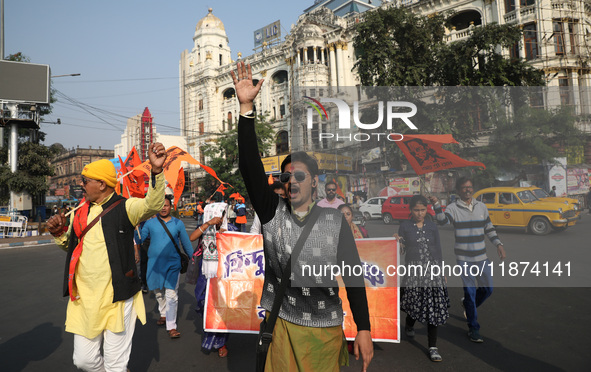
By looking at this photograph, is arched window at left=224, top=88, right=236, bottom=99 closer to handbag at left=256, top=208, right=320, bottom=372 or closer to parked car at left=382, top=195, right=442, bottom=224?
parked car at left=382, top=195, right=442, bottom=224

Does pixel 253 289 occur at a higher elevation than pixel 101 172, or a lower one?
lower

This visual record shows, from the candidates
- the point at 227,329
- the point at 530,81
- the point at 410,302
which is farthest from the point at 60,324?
the point at 530,81

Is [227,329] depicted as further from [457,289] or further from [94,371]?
[457,289]

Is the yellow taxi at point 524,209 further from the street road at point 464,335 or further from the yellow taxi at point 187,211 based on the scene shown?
the yellow taxi at point 187,211

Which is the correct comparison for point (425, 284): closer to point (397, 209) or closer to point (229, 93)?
point (397, 209)

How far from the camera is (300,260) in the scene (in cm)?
195

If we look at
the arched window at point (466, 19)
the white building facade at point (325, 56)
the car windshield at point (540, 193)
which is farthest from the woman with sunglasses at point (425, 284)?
the arched window at point (466, 19)

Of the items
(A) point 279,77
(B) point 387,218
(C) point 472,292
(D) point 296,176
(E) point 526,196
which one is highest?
(A) point 279,77

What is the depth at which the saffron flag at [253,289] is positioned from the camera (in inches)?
156

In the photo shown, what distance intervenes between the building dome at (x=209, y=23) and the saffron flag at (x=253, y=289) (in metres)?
45.8

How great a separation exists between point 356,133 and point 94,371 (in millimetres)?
2611

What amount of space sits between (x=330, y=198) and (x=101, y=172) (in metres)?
1.92

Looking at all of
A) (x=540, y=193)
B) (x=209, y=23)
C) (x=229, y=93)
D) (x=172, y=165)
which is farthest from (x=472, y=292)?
(x=209, y=23)

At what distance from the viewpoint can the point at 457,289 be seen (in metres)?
6.66
